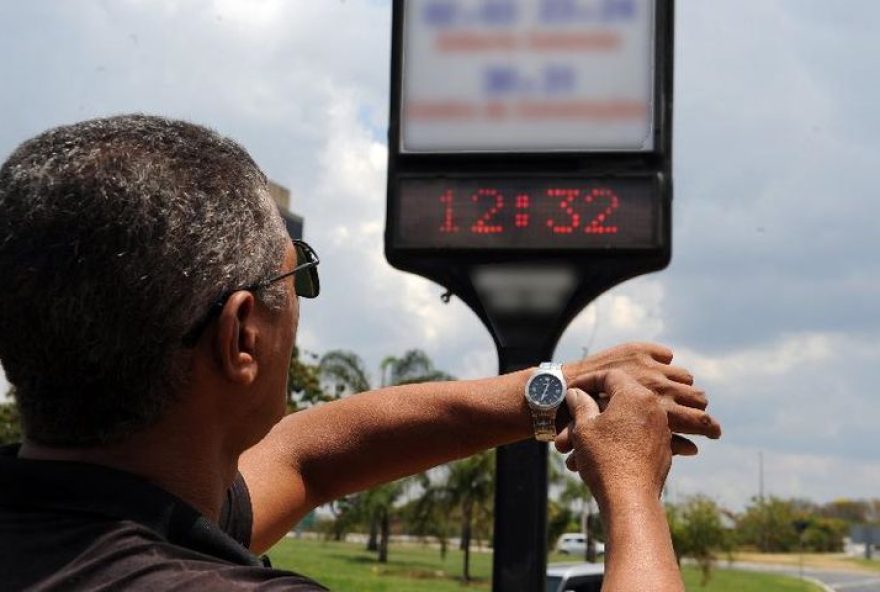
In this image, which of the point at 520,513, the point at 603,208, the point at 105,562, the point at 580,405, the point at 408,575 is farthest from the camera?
the point at 408,575

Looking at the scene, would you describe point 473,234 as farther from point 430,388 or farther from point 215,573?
point 215,573

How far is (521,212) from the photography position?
4.55 m

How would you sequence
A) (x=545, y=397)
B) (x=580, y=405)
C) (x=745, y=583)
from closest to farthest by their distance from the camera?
(x=580, y=405) < (x=545, y=397) < (x=745, y=583)

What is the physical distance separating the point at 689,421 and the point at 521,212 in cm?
300

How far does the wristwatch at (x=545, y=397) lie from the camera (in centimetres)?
175

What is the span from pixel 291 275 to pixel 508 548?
3030mm

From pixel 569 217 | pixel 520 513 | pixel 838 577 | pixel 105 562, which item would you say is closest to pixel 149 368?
pixel 105 562

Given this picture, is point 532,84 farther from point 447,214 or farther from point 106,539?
point 106,539

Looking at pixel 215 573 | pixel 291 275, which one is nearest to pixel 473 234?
pixel 291 275

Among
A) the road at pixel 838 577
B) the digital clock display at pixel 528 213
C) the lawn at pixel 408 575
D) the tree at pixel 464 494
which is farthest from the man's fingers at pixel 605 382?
the road at pixel 838 577

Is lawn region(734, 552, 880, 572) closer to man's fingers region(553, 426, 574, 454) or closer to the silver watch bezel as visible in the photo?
the silver watch bezel

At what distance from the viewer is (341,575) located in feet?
92.2

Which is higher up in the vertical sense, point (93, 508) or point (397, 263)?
point (397, 263)

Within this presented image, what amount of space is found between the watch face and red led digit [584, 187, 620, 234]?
2726mm
